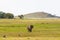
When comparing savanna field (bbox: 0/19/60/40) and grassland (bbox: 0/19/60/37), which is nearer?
savanna field (bbox: 0/19/60/40)

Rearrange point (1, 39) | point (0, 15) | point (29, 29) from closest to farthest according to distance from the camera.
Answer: point (1, 39) → point (29, 29) → point (0, 15)

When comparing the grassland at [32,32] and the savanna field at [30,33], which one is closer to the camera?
the savanna field at [30,33]

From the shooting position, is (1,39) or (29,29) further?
(29,29)

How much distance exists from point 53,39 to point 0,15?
103 meters

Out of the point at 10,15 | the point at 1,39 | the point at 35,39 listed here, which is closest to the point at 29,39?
the point at 35,39

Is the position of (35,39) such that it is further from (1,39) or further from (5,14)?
(5,14)

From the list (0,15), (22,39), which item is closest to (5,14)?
(0,15)

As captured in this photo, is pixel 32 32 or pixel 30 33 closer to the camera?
pixel 30 33

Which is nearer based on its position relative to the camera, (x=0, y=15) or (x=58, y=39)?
(x=58, y=39)

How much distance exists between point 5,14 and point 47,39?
341 ft

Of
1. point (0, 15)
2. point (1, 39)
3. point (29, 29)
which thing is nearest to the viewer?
point (1, 39)

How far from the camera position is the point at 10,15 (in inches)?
5281

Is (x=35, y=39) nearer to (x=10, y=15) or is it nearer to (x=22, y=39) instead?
Result: (x=22, y=39)

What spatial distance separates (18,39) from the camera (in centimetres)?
3164
